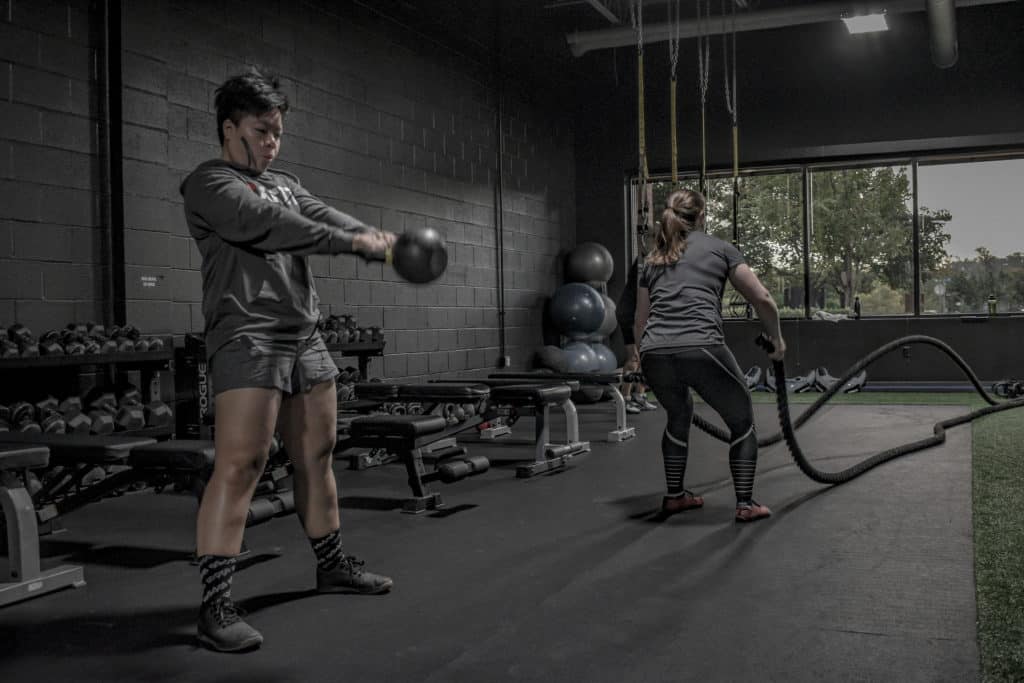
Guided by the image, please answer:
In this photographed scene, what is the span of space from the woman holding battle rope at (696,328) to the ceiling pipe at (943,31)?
5.30m

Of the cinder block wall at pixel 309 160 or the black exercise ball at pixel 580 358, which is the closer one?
the cinder block wall at pixel 309 160

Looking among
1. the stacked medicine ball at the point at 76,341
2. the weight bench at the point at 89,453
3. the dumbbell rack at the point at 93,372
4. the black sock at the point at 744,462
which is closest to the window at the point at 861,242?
the black sock at the point at 744,462

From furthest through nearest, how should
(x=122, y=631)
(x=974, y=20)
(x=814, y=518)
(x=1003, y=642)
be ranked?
(x=974, y=20)
(x=814, y=518)
(x=122, y=631)
(x=1003, y=642)

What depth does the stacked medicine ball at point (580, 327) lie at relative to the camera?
25.7 feet

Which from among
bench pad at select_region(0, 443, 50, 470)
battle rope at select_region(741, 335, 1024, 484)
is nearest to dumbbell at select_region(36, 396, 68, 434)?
bench pad at select_region(0, 443, 50, 470)

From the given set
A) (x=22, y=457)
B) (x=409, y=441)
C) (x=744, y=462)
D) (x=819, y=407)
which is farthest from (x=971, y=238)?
(x=22, y=457)

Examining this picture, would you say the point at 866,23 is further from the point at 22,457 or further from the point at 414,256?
the point at 22,457

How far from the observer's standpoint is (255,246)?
1.84 m

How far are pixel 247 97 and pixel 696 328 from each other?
1.81 meters

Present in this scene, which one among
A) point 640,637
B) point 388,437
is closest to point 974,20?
point 388,437

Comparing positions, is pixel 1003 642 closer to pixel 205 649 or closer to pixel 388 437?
pixel 205 649

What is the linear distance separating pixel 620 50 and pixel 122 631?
838 cm

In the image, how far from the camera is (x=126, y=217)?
13.7 ft

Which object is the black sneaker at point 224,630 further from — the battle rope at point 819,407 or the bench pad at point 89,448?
the battle rope at point 819,407
